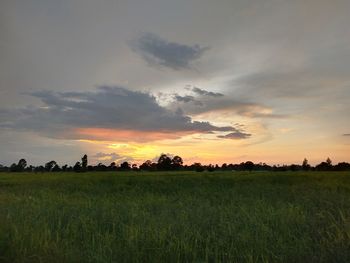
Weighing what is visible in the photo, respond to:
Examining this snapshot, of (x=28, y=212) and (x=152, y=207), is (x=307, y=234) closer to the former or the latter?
(x=152, y=207)

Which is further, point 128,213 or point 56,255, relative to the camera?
point 128,213

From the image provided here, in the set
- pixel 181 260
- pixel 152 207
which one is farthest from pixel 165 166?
pixel 181 260

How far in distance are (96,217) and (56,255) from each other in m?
4.90

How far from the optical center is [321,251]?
307 inches

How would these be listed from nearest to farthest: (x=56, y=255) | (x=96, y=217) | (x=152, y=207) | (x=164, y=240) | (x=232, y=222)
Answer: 1. (x=56, y=255)
2. (x=164, y=240)
3. (x=232, y=222)
4. (x=96, y=217)
5. (x=152, y=207)

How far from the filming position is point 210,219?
11.3 metres

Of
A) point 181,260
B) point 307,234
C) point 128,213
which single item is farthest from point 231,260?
point 128,213

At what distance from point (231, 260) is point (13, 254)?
171 inches

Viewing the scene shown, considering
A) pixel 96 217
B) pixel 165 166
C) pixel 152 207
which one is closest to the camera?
pixel 96 217

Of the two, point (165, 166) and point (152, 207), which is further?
point (165, 166)

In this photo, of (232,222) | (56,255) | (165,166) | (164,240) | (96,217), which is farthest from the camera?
(165,166)

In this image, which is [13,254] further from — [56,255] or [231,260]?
[231,260]

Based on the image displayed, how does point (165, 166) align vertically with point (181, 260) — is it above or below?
above

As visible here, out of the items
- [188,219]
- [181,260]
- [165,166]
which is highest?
[165,166]
